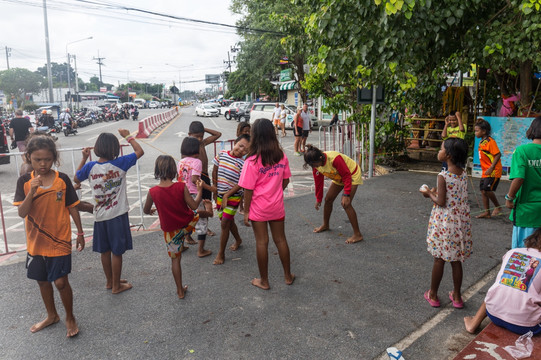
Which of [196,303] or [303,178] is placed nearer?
[196,303]

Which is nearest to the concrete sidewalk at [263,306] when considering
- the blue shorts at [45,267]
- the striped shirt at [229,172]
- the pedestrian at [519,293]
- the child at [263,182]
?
the pedestrian at [519,293]

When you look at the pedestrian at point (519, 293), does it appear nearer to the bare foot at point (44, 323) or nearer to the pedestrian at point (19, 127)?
the bare foot at point (44, 323)

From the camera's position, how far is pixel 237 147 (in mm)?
4887

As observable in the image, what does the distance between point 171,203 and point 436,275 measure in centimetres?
258

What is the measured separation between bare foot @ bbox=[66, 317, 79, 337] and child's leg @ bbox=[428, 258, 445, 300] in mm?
3221

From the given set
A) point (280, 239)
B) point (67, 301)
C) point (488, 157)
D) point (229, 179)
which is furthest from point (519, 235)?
point (67, 301)

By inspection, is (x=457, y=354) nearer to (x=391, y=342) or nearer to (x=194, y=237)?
(x=391, y=342)

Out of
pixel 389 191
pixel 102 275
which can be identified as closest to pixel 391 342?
pixel 102 275

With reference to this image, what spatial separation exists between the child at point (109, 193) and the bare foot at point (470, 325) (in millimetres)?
3218

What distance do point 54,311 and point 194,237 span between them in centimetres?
251

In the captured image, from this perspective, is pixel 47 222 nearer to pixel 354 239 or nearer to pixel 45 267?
pixel 45 267

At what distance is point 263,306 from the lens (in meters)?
3.97

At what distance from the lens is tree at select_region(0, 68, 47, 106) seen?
67125 millimetres

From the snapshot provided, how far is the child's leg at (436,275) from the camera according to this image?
12.2 ft
